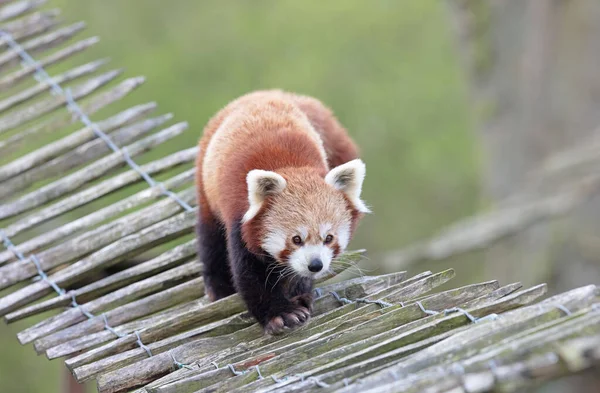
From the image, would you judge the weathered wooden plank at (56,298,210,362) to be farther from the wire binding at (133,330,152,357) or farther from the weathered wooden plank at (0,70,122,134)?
the weathered wooden plank at (0,70,122,134)

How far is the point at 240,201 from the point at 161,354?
24.0 inches

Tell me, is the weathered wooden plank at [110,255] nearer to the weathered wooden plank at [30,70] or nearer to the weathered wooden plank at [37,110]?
the weathered wooden plank at [37,110]

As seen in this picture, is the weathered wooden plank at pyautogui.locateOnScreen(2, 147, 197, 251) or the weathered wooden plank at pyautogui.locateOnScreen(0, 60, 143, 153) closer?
the weathered wooden plank at pyautogui.locateOnScreen(2, 147, 197, 251)

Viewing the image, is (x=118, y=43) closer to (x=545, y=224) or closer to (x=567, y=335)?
(x=545, y=224)

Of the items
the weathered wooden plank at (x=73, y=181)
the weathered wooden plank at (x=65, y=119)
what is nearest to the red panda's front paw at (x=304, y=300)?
the weathered wooden plank at (x=73, y=181)

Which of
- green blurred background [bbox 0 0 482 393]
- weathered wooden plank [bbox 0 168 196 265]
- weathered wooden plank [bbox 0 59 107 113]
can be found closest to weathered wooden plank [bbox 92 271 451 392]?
weathered wooden plank [bbox 0 168 196 265]

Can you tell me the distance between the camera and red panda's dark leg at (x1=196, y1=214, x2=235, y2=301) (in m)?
3.24

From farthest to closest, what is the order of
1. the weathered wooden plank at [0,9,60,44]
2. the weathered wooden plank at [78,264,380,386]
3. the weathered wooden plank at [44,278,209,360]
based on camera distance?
the weathered wooden plank at [0,9,60,44] → the weathered wooden plank at [44,278,209,360] → the weathered wooden plank at [78,264,380,386]

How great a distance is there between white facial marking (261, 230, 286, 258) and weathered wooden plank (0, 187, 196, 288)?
93 cm

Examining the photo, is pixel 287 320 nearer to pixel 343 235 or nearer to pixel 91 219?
pixel 343 235

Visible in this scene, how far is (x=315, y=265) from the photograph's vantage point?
2.78 m

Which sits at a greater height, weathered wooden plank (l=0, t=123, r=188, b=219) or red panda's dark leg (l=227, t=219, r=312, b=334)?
weathered wooden plank (l=0, t=123, r=188, b=219)

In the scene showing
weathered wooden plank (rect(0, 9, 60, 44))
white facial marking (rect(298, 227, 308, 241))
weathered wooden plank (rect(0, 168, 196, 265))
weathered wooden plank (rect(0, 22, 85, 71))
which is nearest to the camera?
white facial marking (rect(298, 227, 308, 241))

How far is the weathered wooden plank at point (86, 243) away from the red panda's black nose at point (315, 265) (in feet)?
3.63
